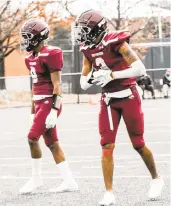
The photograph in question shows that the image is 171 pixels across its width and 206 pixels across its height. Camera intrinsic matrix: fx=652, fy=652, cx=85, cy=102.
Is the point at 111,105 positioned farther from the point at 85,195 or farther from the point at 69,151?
the point at 69,151

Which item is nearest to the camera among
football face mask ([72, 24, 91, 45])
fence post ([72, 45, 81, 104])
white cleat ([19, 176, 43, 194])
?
football face mask ([72, 24, 91, 45])

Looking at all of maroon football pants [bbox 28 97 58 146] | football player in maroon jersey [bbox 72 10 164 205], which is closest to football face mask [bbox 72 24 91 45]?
football player in maroon jersey [bbox 72 10 164 205]

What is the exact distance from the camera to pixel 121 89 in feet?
20.3

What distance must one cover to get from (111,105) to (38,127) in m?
1.01

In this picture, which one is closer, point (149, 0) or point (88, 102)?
point (88, 102)

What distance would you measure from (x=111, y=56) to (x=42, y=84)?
3.71 feet

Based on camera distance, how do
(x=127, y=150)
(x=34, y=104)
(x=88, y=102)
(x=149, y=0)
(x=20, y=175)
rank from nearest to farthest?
(x=34, y=104), (x=20, y=175), (x=127, y=150), (x=88, y=102), (x=149, y=0)

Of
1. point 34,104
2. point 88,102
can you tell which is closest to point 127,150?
point 34,104

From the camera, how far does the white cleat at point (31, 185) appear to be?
6.91 meters

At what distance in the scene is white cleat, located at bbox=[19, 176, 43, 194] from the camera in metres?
6.91

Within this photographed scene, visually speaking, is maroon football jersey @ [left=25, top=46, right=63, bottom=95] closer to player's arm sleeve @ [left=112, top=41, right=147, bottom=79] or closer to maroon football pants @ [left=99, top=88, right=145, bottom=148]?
maroon football pants @ [left=99, top=88, right=145, bottom=148]

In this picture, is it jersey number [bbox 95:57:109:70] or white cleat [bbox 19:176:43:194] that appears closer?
jersey number [bbox 95:57:109:70]

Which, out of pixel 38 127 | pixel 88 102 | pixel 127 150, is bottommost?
pixel 88 102

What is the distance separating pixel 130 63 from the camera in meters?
5.99
